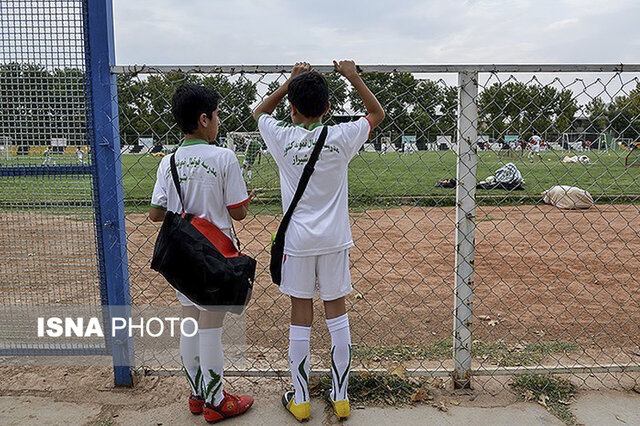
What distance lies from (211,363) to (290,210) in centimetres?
96

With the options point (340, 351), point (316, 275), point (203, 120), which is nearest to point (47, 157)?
point (203, 120)

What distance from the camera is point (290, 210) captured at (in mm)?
2656

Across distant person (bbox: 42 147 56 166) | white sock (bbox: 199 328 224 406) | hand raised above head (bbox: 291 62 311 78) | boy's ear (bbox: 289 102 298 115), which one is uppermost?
hand raised above head (bbox: 291 62 311 78)

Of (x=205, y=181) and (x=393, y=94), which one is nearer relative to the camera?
(x=205, y=181)

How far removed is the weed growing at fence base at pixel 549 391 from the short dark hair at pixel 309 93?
2157mm

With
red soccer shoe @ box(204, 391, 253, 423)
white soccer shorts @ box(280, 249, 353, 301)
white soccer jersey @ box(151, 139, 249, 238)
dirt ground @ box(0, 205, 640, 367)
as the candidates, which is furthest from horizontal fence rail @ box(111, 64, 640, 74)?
red soccer shoe @ box(204, 391, 253, 423)

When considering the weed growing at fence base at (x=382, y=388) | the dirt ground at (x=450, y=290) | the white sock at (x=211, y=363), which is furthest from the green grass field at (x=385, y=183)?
the weed growing at fence base at (x=382, y=388)

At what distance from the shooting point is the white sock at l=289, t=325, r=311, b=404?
2.79 m

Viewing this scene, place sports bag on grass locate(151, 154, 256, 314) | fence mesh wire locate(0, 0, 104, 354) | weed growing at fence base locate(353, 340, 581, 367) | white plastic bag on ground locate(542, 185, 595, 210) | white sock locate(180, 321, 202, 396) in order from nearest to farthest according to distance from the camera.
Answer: sports bag on grass locate(151, 154, 256, 314) < white sock locate(180, 321, 202, 396) < fence mesh wire locate(0, 0, 104, 354) < weed growing at fence base locate(353, 340, 581, 367) < white plastic bag on ground locate(542, 185, 595, 210)

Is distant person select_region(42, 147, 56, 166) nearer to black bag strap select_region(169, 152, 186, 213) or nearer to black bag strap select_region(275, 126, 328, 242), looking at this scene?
black bag strap select_region(169, 152, 186, 213)

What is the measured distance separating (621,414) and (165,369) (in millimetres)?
2845

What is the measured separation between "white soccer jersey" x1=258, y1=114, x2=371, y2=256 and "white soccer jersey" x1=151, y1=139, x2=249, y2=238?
26 centimetres

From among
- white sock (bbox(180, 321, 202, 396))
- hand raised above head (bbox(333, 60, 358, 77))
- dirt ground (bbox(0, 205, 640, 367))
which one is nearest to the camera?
hand raised above head (bbox(333, 60, 358, 77))

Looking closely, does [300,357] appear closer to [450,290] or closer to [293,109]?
[293,109]
